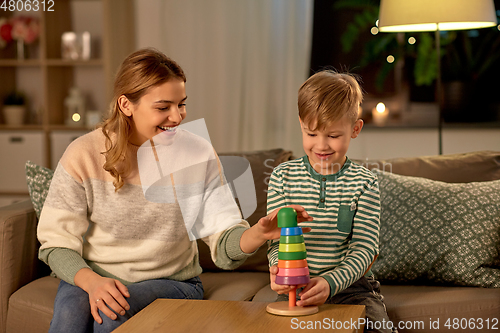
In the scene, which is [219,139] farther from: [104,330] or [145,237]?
[104,330]

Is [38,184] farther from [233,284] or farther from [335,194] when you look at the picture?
[335,194]

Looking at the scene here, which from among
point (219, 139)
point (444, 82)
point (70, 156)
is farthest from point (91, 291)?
point (444, 82)

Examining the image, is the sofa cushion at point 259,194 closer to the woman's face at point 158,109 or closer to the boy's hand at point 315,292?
the woman's face at point 158,109

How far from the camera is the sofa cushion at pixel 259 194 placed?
190 cm

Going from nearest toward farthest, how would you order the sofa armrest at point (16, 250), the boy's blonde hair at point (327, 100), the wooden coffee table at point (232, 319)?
the wooden coffee table at point (232, 319) < the boy's blonde hair at point (327, 100) < the sofa armrest at point (16, 250)

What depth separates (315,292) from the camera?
108 centimetres

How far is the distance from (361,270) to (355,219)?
0.44 feet

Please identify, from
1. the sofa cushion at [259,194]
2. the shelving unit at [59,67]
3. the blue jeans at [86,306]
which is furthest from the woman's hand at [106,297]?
the shelving unit at [59,67]

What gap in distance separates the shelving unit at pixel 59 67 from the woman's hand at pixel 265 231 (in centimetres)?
210

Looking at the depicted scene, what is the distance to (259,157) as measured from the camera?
2.07m

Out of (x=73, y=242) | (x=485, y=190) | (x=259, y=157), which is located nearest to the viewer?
(x=73, y=242)

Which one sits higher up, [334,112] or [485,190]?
[334,112]

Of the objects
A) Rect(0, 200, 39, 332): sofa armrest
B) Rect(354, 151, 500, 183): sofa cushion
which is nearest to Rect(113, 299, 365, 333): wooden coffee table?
Rect(0, 200, 39, 332): sofa armrest

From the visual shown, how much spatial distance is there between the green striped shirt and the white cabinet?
2356mm
